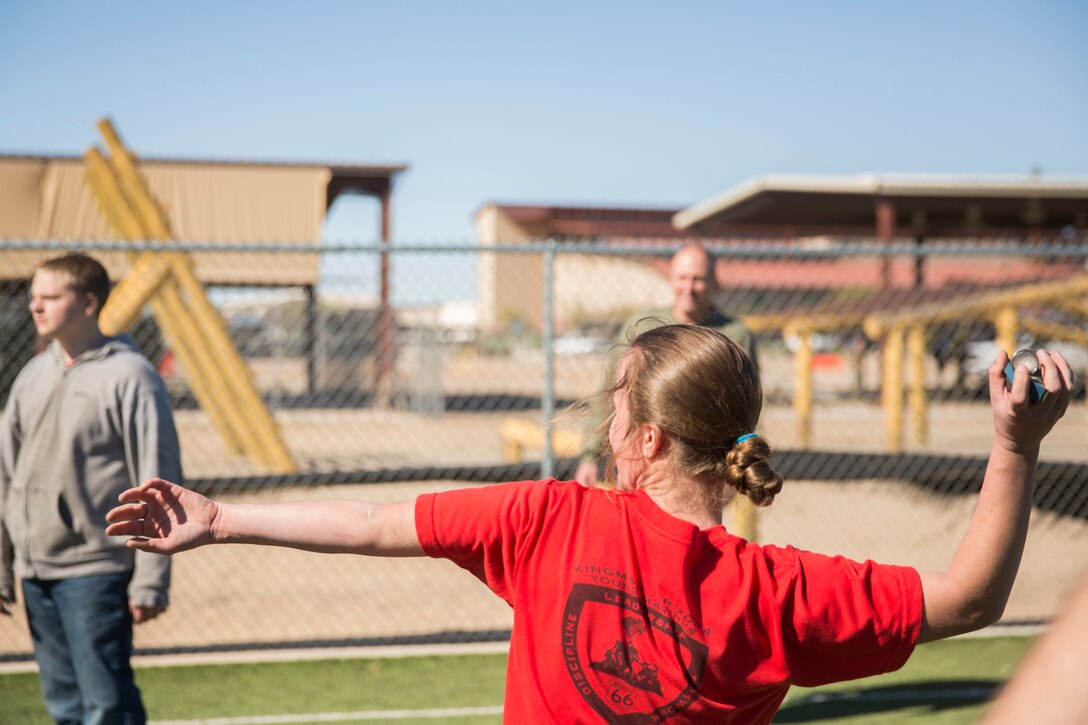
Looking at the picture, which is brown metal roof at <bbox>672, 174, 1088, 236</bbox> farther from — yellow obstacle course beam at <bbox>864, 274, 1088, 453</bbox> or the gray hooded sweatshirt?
the gray hooded sweatshirt

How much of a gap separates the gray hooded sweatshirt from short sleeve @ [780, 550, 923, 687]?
2515 millimetres

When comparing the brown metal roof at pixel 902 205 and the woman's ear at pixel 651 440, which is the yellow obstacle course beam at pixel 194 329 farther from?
the brown metal roof at pixel 902 205

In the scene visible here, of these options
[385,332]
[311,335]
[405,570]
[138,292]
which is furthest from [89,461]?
[385,332]

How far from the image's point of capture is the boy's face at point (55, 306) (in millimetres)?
3480

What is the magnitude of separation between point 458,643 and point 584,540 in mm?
4747

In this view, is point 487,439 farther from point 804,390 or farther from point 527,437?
point 527,437

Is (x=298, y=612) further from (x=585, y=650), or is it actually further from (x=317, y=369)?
(x=317, y=369)

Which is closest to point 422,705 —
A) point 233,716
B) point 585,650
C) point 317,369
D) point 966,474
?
point 233,716

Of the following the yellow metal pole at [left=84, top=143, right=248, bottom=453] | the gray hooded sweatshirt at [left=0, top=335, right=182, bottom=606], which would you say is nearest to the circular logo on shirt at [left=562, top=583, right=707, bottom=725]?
the gray hooded sweatshirt at [left=0, top=335, right=182, bottom=606]

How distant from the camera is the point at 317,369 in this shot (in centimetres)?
2175

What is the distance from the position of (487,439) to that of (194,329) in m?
5.56

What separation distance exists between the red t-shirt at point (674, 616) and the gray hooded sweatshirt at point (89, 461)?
2.16 meters

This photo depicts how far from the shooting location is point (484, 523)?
170 centimetres

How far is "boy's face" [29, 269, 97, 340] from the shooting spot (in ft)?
11.4
